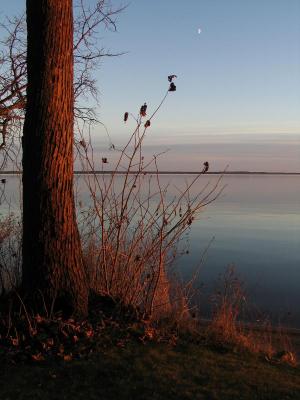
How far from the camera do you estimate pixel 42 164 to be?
5.77 metres

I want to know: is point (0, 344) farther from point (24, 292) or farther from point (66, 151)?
point (66, 151)

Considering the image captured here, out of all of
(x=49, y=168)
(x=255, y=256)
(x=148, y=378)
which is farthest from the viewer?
(x=255, y=256)

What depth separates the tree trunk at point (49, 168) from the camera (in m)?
5.77

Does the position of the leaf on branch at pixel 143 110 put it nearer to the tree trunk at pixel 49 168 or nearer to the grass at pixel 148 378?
the tree trunk at pixel 49 168

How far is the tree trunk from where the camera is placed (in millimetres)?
5766

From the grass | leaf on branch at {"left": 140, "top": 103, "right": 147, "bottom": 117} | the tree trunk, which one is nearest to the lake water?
leaf on branch at {"left": 140, "top": 103, "right": 147, "bottom": 117}

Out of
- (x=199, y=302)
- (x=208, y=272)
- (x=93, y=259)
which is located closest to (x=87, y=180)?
(x=93, y=259)

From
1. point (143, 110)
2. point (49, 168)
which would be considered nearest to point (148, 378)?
point (49, 168)

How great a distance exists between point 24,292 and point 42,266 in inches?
16.0

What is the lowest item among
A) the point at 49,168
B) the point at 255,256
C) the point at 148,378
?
the point at 255,256

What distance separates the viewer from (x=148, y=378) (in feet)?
15.9

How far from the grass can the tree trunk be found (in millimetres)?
907

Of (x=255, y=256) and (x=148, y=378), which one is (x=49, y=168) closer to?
(x=148, y=378)

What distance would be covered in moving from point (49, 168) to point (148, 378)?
2.37 m
